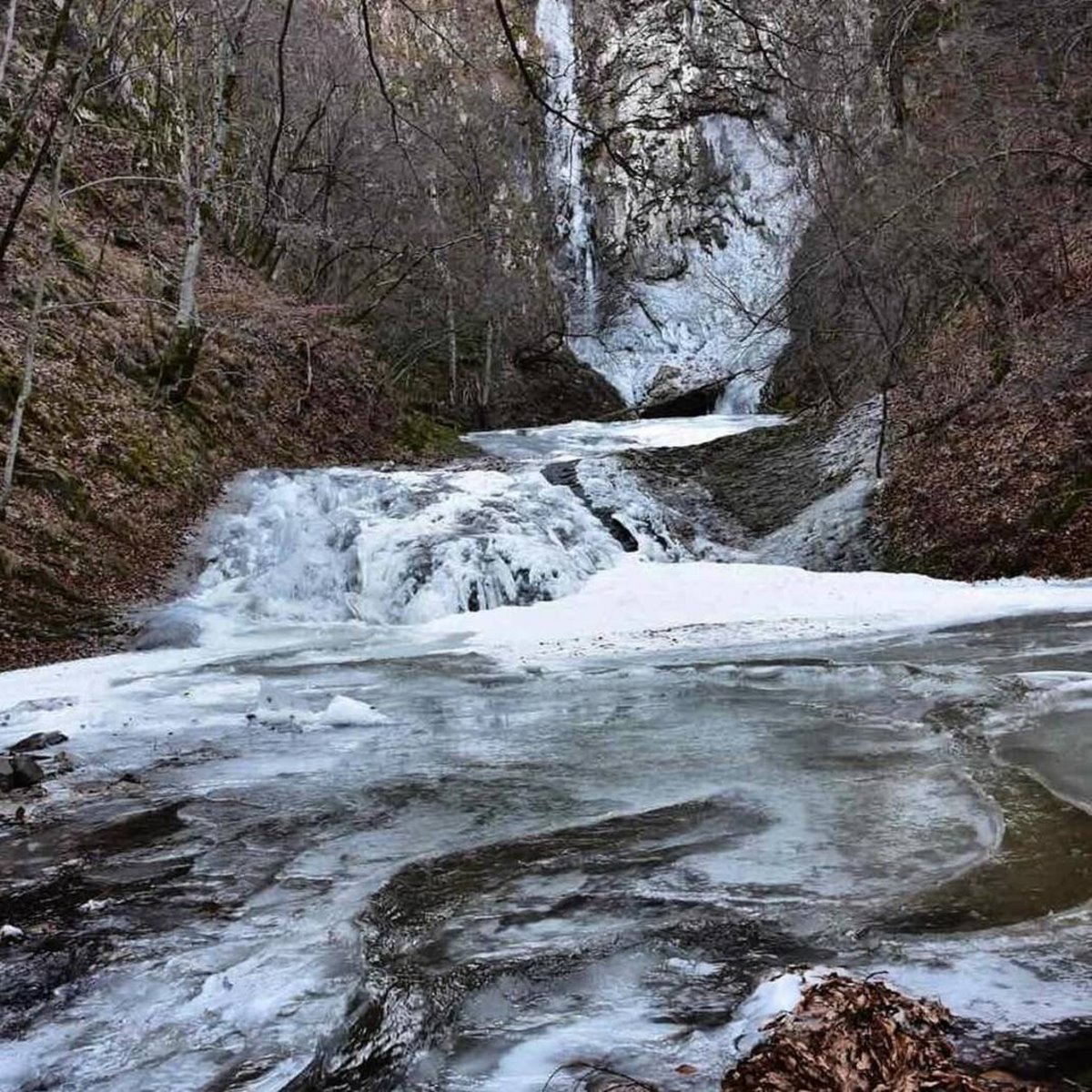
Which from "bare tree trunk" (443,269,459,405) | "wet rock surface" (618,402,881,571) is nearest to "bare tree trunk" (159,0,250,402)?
"wet rock surface" (618,402,881,571)

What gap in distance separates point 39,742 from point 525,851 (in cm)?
346

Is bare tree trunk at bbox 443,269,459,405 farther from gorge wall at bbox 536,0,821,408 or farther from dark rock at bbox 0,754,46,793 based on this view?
dark rock at bbox 0,754,46,793

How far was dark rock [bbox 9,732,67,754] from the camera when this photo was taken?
5.71m

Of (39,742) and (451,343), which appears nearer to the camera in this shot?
(39,742)

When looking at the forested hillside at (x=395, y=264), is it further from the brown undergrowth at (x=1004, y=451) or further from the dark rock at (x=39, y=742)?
the dark rock at (x=39, y=742)

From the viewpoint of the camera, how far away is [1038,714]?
554 centimetres

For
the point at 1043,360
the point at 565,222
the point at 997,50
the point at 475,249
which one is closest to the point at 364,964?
the point at 997,50

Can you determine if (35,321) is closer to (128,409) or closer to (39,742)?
(128,409)

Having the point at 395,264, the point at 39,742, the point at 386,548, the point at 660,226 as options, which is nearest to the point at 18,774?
the point at 39,742

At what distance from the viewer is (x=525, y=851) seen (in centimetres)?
384

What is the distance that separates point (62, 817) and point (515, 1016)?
110 inches

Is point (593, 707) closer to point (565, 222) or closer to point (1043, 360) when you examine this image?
point (1043, 360)

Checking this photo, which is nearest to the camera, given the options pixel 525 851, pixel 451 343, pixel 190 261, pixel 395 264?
pixel 525 851

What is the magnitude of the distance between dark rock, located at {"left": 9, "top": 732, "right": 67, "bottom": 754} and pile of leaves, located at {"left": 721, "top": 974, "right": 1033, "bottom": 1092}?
4876 millimetres
